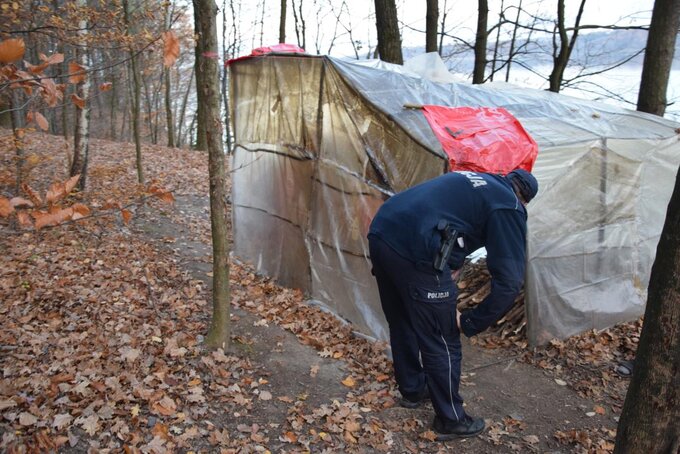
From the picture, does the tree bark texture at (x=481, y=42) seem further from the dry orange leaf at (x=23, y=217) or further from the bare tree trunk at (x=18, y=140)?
the dry orange leaf at (x=23, y=217)

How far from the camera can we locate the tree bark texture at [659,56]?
711 cm

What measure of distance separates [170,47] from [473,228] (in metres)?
Answer: 2.27

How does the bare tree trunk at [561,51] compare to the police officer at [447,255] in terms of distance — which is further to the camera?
the bare tree trunk at [561,51]

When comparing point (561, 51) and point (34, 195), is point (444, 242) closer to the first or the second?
point (34, 195)

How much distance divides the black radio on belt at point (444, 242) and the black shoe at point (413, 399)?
130 cm

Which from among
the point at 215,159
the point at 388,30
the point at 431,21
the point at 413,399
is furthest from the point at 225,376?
the point at 431,21

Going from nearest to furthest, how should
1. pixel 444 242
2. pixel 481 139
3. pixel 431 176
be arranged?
1. pixel 444 242
2. pixel 431 176
3. pixel 481 139

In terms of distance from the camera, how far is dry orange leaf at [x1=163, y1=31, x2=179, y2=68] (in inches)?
116

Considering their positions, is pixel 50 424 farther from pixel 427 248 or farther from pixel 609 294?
pixel 609 294

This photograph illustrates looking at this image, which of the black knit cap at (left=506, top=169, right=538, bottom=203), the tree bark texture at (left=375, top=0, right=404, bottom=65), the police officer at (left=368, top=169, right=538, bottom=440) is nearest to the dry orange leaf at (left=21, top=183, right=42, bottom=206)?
the police officer at (left=368, top=169, right=538, bottom=440)

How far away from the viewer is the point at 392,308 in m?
3.91

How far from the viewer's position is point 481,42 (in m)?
12.5

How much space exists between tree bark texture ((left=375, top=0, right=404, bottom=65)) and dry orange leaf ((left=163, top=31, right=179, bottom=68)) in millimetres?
6311

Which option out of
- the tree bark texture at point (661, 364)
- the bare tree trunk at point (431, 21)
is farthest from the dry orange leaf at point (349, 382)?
the bare tree trunk at point (431, 21)
